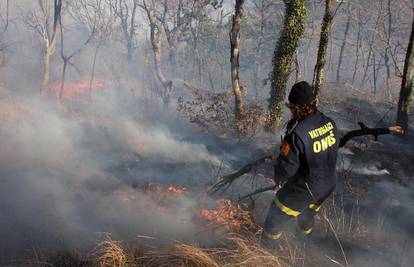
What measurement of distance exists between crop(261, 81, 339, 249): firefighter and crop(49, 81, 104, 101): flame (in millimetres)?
19889

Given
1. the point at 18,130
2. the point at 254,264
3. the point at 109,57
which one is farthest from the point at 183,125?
the point at 109,57

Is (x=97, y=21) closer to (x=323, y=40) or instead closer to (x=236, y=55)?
(x=236, y=55)

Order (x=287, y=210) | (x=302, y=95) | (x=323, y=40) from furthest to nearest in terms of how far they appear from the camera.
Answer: (x=323, y=40), (x=287, y=210), (x=302, y=95)

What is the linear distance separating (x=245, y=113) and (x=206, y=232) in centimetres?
815

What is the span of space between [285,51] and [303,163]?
8.34 metres

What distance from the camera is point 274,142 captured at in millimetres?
10680

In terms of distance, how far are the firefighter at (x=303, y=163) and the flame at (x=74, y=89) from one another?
19889mm

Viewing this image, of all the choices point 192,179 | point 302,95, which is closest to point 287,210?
point 302,95

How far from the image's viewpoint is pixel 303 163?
12.0 feet

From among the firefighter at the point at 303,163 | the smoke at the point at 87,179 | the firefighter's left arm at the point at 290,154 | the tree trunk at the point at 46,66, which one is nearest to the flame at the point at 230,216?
the smoke at the point at 87,179

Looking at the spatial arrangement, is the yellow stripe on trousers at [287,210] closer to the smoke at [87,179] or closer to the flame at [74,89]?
the smoke at [87,179]

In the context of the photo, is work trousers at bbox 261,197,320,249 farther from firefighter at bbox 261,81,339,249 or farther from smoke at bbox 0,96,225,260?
smoke at bbox 0,96,225,260

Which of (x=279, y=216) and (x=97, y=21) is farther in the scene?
(x=97, y=21)

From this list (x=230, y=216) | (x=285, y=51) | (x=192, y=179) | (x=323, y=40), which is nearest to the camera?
(x=230, y=216)
